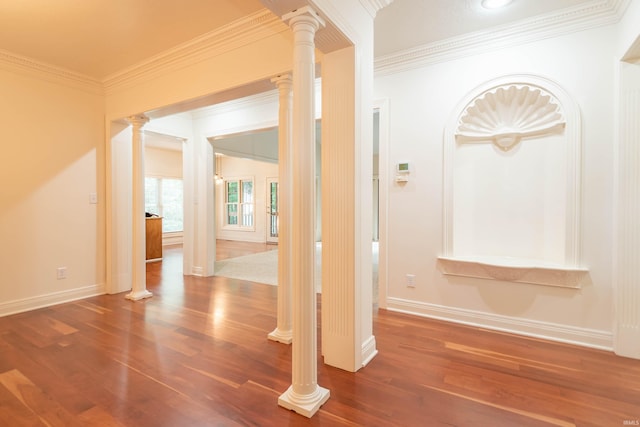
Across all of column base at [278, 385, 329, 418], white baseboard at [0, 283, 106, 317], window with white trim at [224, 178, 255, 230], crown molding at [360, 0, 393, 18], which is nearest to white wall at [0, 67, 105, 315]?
white baseboard at [0, 283, 106, 317]

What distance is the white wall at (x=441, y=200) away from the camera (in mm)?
2473

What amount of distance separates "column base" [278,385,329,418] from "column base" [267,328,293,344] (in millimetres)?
805

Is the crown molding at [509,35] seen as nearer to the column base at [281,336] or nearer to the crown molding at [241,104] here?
the crown molding at [241,104]

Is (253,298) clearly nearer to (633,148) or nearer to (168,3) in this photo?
(168,3)

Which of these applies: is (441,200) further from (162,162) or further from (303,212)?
(162,162)

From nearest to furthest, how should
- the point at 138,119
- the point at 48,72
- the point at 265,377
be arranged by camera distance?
the point at 265,377 → the point at 48,72 → the point at 138,119

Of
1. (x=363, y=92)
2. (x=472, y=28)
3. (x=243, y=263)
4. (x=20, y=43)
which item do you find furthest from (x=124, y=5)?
(x=243, y=263)

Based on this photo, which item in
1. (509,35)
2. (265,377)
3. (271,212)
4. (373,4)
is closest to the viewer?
(265,377)

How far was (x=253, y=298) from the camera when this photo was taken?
3875 millimetres

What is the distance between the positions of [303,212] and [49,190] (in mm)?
3650

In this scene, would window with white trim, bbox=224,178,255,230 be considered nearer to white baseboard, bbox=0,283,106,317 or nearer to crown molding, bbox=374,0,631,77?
white baseboard, bbox=0,283,106,317

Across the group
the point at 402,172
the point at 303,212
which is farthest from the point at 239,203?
the point at 303,212

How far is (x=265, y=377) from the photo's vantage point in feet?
6.84

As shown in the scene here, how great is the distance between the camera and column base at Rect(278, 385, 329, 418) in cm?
170
